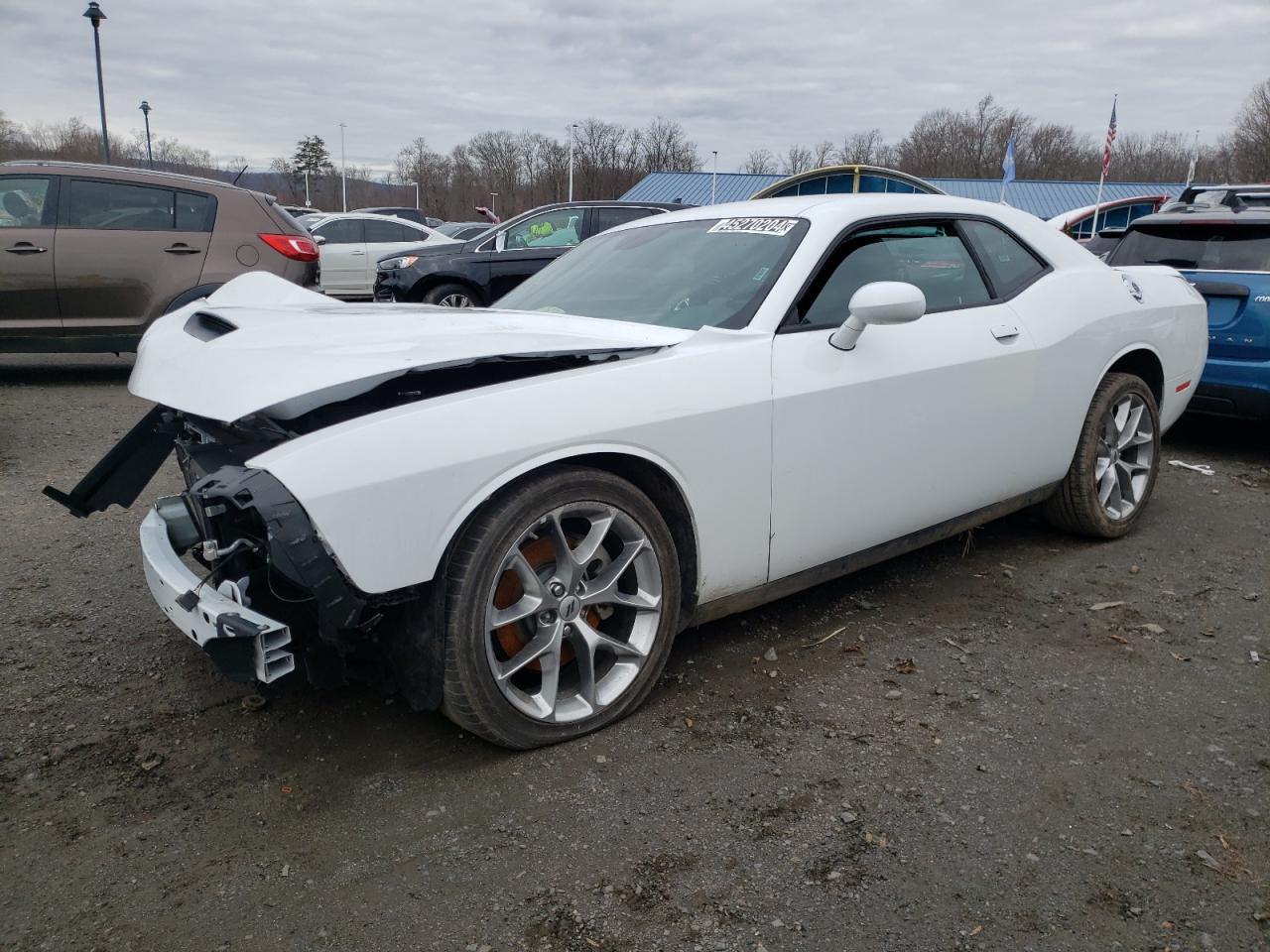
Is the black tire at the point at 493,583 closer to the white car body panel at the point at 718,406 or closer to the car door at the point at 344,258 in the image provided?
the white car body panel at the point at 718,406

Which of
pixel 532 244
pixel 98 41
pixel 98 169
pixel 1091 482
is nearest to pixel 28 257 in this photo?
pixel 98 169

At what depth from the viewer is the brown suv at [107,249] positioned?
7.33m

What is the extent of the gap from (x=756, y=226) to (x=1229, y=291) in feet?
13.7

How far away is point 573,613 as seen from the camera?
8.39 feet

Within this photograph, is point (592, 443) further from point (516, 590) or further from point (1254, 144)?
point (1254, 144)

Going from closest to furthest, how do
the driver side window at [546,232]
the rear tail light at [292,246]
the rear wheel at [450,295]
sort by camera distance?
the rear tail light at [292,246] < the rear wheel at [450,295] < the driver side window at [546,232]

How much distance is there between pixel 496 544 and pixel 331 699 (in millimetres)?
951

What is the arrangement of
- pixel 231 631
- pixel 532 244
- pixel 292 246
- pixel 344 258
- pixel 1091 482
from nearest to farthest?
pixel 231 631, pixel 1091 482, pixel 292 246, pixel 532 244, pixel 344 258

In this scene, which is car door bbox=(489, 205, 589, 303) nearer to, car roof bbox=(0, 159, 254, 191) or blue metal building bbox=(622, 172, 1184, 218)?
car roof bbox=(0, 159, 254, 191)

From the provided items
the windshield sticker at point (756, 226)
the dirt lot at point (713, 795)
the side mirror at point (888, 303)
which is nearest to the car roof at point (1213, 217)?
the dirt lot at point (713, 795)

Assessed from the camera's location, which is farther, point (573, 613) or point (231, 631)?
point (573, 613)

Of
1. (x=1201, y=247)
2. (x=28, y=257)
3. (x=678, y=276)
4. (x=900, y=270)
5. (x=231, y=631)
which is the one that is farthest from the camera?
(x=28, y=257)

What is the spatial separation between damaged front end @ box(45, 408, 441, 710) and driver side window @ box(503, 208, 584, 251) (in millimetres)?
8275

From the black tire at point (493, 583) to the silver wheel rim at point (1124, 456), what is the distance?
8.54 feet
